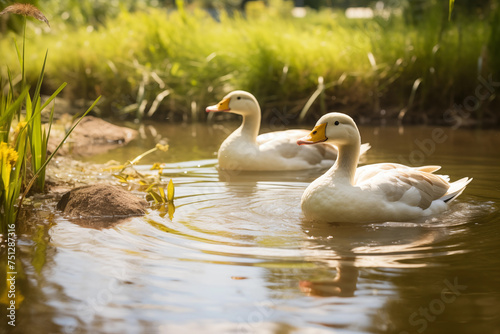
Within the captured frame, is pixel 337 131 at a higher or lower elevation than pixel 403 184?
higher

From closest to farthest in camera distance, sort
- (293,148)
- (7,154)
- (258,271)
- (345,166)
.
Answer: (258,271) < (7,154) < (345,166) < (293,148)

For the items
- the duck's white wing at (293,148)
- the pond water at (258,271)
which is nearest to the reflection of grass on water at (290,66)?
the duck's white wing at (293,148)

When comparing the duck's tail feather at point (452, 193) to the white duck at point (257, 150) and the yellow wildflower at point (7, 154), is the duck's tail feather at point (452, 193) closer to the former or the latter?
the white duck at point (257, 150)

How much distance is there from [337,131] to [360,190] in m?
0.51

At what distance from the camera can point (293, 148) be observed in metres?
7.86

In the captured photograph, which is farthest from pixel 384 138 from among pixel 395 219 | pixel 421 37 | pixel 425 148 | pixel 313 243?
pixel 313 243

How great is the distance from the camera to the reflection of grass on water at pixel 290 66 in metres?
11.3

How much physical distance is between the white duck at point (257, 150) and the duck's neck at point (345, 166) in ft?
7.27

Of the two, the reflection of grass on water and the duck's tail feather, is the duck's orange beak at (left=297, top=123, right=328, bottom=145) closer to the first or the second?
the duck's tail feather

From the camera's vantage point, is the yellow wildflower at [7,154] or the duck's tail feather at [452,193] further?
the duck's tail feather at [452,193]

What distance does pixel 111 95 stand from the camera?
12992mm

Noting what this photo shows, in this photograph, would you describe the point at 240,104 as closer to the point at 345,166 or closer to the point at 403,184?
the point at 345,166

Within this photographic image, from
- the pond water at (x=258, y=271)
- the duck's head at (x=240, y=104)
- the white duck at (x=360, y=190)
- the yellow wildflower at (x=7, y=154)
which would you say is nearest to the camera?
the pond water at (x=258, y=271)

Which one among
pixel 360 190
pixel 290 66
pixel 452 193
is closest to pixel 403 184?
pixel 360 190
